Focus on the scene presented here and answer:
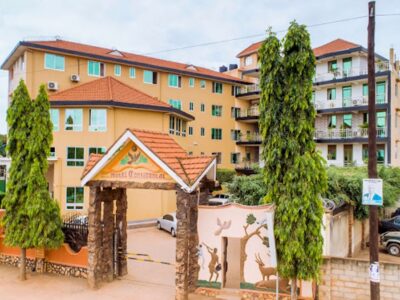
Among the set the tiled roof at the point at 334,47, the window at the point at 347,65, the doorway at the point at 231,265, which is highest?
the tiled roof at the point at 334,47

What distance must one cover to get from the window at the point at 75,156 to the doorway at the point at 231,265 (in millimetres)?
13685

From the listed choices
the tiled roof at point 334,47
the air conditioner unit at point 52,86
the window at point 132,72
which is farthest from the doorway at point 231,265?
the tiled roof at point 334,47

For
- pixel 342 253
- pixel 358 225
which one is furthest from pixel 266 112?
pixel 358 225

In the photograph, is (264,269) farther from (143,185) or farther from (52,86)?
(52,86)

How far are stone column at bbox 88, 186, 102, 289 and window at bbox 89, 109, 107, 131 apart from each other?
1368cm

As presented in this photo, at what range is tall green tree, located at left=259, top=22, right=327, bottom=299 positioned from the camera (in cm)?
914

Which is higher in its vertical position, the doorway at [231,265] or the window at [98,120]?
the window at [98,120]

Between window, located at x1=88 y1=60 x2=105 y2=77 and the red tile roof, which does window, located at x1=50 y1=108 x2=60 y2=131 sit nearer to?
window, located at x1=88 y1=60 x2=105 y2=77

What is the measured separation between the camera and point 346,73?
110ft

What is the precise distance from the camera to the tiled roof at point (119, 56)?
95.3ft

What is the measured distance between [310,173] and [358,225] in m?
11.9

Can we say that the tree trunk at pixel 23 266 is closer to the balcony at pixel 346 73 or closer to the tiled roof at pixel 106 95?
the tiled roof at pixel 106 95

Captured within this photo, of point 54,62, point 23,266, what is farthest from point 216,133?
point 23,266

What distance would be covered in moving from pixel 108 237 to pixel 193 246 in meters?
3.62
